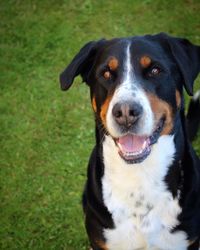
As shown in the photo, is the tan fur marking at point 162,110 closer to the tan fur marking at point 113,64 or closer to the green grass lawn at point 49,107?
the tan fur marking at point 113,64

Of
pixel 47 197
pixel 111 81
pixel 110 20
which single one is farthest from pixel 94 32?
pixel 111 81

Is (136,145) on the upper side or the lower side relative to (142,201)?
upper

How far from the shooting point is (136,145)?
2.91 metres

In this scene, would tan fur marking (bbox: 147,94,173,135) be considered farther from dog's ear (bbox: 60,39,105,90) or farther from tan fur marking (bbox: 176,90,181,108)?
dog's ear (bbox: 60,39,105,90)

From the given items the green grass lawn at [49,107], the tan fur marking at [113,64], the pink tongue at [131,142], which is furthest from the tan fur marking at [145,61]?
the green grass lawn at [49,107]

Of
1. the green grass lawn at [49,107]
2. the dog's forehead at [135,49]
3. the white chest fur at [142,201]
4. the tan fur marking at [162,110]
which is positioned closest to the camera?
the tan fur marking at [162,110]

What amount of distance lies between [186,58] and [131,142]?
0.57m

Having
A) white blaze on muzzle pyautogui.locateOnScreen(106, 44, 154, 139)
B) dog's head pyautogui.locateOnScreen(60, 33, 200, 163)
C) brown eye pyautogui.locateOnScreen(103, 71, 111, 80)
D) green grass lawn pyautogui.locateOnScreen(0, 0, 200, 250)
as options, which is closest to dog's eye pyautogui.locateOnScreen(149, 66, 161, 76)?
dog's head pyautogui.locateOnScreen(60, 33, 200, 163)

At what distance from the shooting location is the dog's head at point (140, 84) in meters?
2.73

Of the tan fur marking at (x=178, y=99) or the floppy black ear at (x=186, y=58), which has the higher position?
the floppy black ear at (x=186, y=58)

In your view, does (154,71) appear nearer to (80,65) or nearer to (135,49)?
(135,49)

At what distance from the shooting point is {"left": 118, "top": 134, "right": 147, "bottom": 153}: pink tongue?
9.52 feet

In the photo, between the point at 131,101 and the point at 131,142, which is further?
the point at 131,142

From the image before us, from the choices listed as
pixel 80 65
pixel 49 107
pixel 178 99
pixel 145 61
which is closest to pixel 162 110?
pixel 178 99
